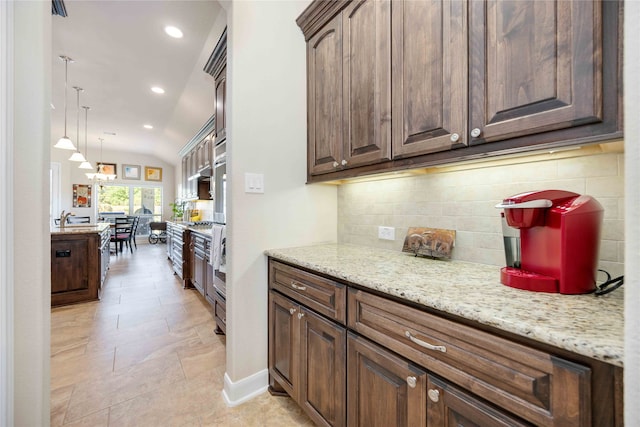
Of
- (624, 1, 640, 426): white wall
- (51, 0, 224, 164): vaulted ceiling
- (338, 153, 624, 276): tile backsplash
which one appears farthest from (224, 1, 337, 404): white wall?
(624, 1, 640, 426): white wall

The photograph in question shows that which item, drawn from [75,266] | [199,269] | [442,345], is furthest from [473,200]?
[75,266]

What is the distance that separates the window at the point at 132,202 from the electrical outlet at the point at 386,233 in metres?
9.28

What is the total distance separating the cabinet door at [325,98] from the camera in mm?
1581

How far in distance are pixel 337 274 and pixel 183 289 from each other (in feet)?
11.1

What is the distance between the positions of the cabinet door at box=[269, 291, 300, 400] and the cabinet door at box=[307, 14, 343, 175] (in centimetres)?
85

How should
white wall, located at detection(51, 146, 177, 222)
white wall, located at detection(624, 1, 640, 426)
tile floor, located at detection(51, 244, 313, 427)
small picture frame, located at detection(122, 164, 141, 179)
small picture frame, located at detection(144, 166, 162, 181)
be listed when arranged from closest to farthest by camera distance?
white wall, located at detection(624, 1, 640, 426) < tile floor, located at detection(51, 244, 313, 427) < white wall, located at detection(51, 146, 177, 222) < small picture frame, located at detection(122, 164, 141, 179) < small picture frame, located at detection(144, 166, 162, 181)

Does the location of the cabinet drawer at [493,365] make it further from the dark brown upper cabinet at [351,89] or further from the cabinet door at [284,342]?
the dark brown upper cabinet at [351,89]

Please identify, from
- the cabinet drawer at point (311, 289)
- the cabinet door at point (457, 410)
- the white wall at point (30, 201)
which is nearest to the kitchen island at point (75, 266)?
the white wall at point (30, 201)

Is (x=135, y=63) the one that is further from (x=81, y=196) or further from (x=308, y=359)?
(x=81, y=196)

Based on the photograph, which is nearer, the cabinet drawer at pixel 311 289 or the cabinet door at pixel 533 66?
the cabinet door at pixel 533 66

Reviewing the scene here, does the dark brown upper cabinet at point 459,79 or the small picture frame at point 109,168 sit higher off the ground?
the small picture frame at point 109,168

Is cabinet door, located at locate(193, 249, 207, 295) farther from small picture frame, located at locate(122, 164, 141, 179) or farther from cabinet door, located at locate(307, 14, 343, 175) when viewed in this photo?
small picture frame, located at locate(122, 164, 141, 179)

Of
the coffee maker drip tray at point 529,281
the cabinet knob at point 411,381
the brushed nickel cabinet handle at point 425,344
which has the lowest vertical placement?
the cabinet knob at point 411,381

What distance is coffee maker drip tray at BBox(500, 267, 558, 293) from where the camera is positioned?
2.65ft
